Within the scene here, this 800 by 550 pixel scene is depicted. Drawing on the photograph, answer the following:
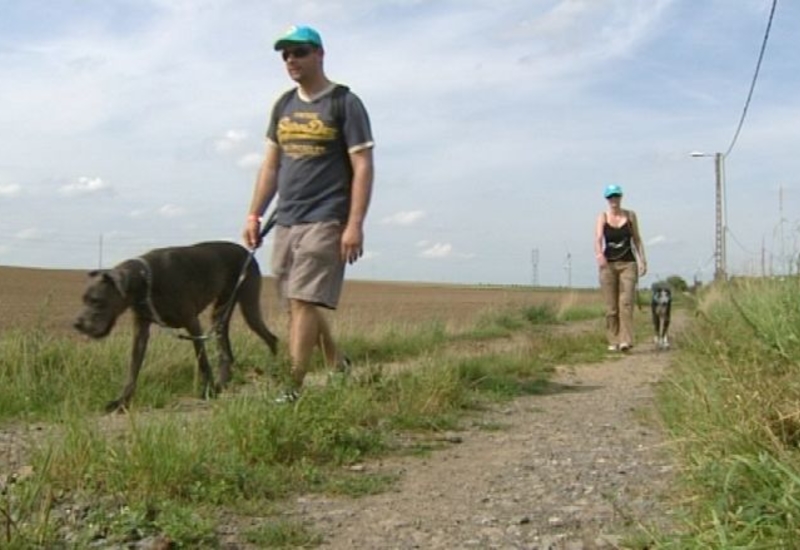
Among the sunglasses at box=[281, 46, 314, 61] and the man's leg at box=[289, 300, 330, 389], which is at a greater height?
the sunglasses at box=[281, 46, 314, 61]

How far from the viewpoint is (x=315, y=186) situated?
5.62 meters

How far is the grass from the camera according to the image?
10.4ft

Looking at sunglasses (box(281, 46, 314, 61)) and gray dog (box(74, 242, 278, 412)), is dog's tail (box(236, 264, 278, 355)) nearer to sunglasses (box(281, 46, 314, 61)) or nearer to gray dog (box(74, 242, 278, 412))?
gray dog (box(74, 242, 278, 412))

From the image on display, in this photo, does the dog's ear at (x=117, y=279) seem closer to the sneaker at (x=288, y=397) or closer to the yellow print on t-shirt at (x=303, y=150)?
the yellow print on t-shirt at (x=303, y=150)

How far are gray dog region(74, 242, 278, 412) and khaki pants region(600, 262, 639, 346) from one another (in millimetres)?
5177

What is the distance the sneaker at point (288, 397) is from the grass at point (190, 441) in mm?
53

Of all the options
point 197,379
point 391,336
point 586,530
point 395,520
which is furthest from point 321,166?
point 391,336

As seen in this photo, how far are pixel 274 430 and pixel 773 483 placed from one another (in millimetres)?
2226

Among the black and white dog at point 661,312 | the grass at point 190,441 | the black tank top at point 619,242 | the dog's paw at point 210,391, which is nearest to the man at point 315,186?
the grass at point 190,441

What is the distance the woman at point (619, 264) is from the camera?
11.1 metres

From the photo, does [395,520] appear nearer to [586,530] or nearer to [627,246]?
[586,530]

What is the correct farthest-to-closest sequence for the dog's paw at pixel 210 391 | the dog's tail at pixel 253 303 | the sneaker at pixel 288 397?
the dog's tail at pixel 253 303, the dog's paw at pixel 210 391, the sneaker at pixel 288 397

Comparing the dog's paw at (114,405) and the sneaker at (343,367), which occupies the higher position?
the sneaker at (343,367)

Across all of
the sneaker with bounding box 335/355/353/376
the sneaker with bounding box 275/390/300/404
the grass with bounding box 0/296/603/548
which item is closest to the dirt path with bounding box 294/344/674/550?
the grass with bounding box 0/296/603/548
